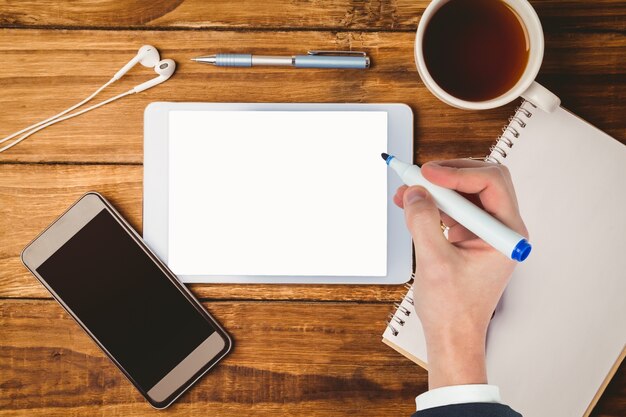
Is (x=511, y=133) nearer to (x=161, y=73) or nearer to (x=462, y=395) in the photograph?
(x=462, y=395)

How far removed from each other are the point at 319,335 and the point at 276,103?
0.29m

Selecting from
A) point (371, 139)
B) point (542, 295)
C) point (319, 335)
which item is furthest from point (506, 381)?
point (371, 139)

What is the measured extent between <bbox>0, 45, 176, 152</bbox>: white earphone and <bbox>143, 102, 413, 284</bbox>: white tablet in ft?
0.11

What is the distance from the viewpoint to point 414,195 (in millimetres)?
509

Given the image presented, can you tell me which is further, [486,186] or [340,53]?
[340,53]

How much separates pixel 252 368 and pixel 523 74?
1.53 ft

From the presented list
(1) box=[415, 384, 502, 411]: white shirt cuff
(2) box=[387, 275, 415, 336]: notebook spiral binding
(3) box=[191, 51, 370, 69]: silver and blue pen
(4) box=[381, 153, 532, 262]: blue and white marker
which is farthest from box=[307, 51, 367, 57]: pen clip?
(1) box=[415, 384, 502, 411]: white shirt cuff

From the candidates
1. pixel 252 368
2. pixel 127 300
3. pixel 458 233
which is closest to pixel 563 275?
pixel 458 233

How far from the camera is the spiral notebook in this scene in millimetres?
621

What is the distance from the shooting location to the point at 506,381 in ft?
2.05

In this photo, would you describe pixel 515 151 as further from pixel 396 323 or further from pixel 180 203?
pixel 180 203

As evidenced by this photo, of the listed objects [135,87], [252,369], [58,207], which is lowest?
[252,369]

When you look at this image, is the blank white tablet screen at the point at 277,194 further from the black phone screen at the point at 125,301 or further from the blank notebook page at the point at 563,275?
the blank notebook page at the point at 563,275

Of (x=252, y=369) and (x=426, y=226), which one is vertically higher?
(x=426, y=226)
